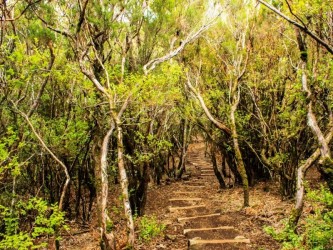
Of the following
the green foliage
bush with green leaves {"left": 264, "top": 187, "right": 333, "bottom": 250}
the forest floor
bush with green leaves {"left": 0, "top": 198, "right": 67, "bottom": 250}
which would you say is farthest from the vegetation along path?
bush with green leaves {"left": 0, "top": 198, "right": 67, "bottom": 250}

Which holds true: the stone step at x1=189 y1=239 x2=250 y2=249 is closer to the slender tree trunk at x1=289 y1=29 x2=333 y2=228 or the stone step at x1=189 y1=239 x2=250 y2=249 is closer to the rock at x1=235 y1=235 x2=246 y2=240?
the rock at x1=235 y1=235 x2=246 y2=240

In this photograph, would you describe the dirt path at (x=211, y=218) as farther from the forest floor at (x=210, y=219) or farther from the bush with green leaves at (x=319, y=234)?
the bush with green leaves at (x=319, y=234)

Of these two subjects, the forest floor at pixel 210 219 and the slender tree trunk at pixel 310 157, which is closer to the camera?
the slender tree trunk at pixel 310 157

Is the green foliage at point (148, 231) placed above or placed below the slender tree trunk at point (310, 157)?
below

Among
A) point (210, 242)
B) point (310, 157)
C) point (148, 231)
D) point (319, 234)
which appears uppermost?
point (310, 157)

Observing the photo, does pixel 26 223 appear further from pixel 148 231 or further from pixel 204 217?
pixel 204 217

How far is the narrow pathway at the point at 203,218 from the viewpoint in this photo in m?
9.03

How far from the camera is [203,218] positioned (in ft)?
37.5

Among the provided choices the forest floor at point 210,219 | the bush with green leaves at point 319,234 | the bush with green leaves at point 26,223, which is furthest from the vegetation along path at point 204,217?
the bush with green leaves at point 26,223

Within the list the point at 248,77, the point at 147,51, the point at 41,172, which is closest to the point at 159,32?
the point at 147,51

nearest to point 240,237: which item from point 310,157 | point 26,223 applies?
point 310,157

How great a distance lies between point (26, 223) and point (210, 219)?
21.4 feet

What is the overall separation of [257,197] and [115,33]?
8.67m

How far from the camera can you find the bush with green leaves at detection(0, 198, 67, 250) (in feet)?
24.0
